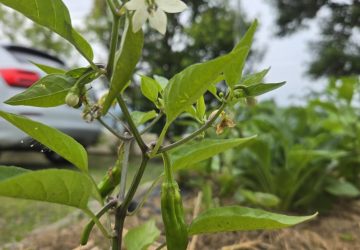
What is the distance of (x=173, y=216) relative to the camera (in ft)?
1.96

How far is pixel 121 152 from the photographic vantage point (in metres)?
0.74

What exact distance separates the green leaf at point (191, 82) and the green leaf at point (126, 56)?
2.4 inches

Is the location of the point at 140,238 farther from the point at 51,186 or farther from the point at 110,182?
the point at 51,186

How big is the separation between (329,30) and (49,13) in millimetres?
11150

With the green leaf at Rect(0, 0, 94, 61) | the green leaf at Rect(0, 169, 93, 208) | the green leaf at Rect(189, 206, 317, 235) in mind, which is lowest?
the green leaf at Rect(189, 206, 317, 235)

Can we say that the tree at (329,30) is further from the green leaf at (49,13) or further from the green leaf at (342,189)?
the green leaf at (49,13)

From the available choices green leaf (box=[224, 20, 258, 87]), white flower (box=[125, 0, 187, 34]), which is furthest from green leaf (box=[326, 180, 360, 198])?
white flower (box=[125, 0, 187, 34])

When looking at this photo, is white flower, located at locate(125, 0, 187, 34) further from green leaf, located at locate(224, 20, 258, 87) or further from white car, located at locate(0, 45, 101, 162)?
white car, located at locate(0, 45, 101, 162)

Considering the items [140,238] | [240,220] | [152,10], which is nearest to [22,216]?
[140,238]

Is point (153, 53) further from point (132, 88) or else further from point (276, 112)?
point (276, 112)

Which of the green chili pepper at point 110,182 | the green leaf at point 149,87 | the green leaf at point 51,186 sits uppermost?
the green leaf at point 149,87

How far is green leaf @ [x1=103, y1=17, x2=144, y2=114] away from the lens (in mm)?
478

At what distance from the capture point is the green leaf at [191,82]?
481mm

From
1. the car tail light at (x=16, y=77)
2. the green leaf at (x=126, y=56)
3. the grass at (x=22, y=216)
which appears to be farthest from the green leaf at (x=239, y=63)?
the car tail light at (x=16, y=77)
